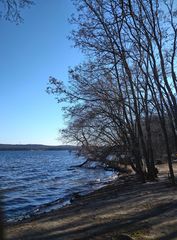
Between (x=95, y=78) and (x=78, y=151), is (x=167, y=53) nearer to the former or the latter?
(x=95, y=78)

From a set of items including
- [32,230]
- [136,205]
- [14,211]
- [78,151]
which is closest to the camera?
[32,230]

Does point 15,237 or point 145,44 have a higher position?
point 145,44

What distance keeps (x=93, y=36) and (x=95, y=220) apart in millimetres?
9827

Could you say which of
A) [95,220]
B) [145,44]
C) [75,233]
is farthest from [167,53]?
[75,233]

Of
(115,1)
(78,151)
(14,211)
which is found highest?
(115,1)

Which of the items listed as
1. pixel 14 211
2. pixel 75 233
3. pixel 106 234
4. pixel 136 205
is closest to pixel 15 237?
pixel 75 233

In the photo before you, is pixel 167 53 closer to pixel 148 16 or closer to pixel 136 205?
pixel 148 16

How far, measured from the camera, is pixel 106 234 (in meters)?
8.89

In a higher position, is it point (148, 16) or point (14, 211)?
point (148, 16)

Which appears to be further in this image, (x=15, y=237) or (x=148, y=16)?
(x=148, y=16)

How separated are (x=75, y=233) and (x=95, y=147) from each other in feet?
66.2

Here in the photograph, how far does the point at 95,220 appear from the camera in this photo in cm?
1105

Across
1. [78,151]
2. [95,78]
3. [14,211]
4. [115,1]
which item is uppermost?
[115,1]

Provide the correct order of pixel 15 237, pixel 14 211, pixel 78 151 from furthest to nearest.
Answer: pixel 78 151 → pixel 14 211 → pixel 15 237
